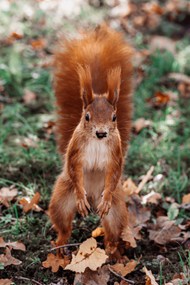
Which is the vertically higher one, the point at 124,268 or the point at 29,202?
the point at 29,202

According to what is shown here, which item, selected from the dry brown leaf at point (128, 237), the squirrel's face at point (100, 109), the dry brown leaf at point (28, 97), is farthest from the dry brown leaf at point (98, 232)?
the dry brown leaf at point (28, 97)

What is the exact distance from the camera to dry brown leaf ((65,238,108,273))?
7.84 ft

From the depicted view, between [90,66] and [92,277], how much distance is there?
3.22 ft

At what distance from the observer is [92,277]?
2.47 m

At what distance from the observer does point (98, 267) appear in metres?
2.50

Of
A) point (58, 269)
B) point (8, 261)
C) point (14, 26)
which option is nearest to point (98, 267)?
point (58, 269)

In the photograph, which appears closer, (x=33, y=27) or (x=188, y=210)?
(x=188, y=210)

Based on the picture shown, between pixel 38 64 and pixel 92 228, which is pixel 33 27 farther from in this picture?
pixel 92 228

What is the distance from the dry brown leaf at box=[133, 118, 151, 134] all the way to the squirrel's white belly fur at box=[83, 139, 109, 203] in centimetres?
141

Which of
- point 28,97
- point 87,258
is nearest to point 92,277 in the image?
point 87,258

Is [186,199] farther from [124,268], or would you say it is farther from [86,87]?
[86,87]

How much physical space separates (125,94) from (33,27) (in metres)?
2.50

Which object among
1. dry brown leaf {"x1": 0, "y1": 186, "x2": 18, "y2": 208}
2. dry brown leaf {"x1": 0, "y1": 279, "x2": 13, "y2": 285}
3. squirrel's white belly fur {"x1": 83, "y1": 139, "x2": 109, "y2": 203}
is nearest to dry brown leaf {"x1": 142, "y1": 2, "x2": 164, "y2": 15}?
dry brown leaf {"x1": 0, "y1": 186, "x2": 18, "y2": 208}

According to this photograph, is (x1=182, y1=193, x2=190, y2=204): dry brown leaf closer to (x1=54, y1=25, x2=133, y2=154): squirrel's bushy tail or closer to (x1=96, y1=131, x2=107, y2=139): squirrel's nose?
(x1=54, y1=25, x2=133, y2=154): squirrel's bushy tail
